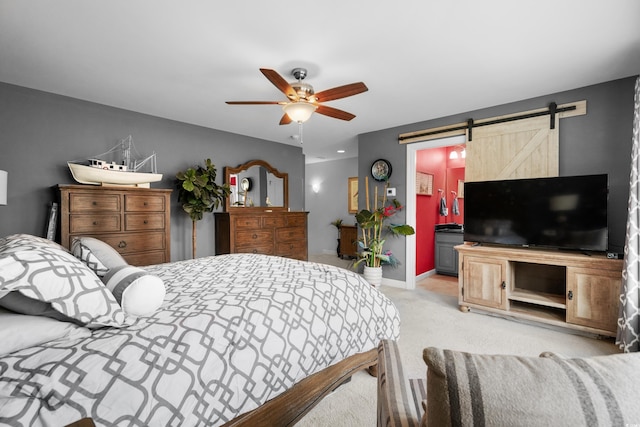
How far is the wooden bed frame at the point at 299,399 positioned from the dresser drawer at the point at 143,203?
280cm

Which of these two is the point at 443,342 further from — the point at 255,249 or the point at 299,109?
the point at 255,249

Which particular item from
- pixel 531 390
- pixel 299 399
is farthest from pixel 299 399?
pixel 531 390

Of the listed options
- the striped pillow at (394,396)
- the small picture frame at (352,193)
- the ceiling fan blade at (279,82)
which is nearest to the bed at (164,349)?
the striped pillow at (394,396)

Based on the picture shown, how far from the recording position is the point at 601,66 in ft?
8.54

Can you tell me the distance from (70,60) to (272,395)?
309 cm

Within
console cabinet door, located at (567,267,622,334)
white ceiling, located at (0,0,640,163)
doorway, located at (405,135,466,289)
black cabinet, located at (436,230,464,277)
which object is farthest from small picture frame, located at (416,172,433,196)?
console cabinet door, located at (567,267,622,334)

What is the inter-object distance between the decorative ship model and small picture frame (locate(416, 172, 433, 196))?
3861 millimetres

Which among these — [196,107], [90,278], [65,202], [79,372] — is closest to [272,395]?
[79,372]

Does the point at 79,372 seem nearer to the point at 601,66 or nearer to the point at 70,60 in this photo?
the point at 70,60

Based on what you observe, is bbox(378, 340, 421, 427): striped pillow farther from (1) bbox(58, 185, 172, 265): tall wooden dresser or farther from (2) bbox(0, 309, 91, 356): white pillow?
(1) bbox(58, 185, 172, 265): tall wooden dresser

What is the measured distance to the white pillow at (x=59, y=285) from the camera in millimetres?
941

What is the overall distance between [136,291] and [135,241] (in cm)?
240

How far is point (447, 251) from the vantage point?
5227 millimetres

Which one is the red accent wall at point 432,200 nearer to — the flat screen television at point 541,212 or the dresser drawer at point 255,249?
the flat screen television at point 541,212
